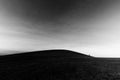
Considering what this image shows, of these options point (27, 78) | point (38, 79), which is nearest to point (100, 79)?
point (38, 79)

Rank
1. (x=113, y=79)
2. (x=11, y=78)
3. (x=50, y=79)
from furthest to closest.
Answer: (x=11, y=78) → (x=50, y=79) → (x=113, y=79)

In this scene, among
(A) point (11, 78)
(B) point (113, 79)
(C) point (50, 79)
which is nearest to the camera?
(B) point (113, 79)

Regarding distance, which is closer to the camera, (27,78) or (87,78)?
(87,78)

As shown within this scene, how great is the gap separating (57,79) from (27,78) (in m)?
5.70

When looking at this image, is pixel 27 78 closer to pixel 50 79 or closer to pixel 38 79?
pixel 38 79

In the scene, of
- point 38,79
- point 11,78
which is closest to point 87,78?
point 38,79

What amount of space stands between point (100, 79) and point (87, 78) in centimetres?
214

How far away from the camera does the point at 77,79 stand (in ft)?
77.8

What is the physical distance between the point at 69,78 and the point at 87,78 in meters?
3.09

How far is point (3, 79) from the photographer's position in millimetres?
25859

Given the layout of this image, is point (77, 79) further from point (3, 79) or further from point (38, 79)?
point (3, 79)

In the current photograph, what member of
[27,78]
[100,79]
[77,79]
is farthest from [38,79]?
[100,79]

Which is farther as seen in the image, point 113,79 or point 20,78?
point 20,78

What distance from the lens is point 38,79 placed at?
2514cm
